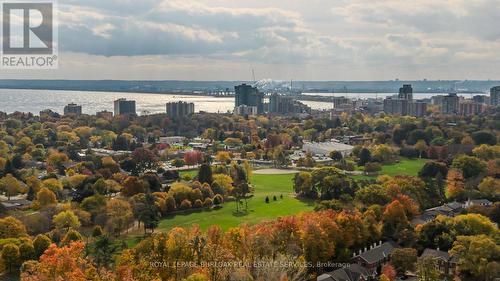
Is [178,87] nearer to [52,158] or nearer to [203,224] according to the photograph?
[52,158]

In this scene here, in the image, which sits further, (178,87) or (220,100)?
(178,87)

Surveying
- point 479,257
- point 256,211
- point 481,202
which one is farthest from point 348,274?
point 481,202

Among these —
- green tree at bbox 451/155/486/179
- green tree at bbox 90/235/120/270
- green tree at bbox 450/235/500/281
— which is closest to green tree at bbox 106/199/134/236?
green tree at bbox 90/235/120/270

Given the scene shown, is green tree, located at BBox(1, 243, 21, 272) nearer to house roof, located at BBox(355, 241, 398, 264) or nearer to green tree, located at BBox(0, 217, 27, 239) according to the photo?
green tree, located at BBox(0, 217, 27, 239)

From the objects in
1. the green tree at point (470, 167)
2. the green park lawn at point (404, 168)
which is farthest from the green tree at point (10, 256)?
the green tree at point (470, 167)

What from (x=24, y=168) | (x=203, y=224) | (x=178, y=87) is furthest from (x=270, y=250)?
(x=178, y=87)
